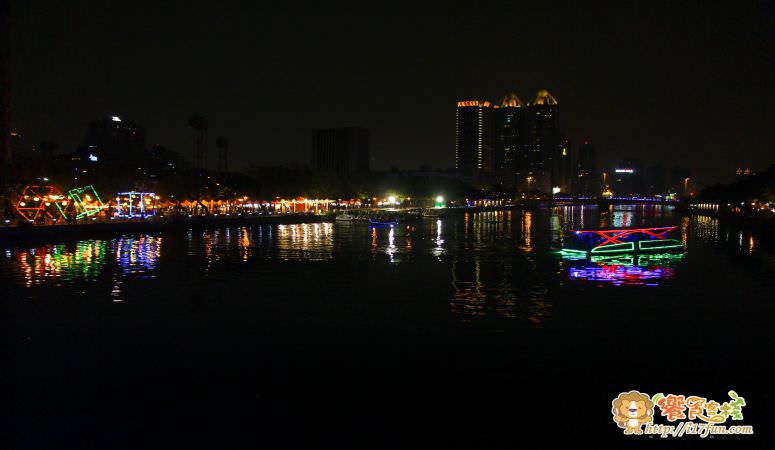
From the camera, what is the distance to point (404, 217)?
82000 millimetres

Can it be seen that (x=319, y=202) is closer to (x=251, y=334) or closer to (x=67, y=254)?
(x=67, y=254)

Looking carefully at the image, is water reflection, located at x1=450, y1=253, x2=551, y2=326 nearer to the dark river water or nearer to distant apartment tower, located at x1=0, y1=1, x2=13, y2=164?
the dark river water

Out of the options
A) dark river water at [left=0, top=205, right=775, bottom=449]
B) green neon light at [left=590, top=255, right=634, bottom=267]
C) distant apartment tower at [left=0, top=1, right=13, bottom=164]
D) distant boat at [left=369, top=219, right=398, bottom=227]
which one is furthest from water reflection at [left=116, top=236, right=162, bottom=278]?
A: distant apartment tower at [left=0, top=1, right=13, bottom=164]

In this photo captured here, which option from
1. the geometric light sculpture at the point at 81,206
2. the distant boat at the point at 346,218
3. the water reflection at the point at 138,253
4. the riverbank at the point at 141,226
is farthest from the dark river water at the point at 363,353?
the distant boat at the point at 346,218

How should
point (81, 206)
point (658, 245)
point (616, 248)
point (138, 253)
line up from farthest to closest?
point (81, 206) < point (138, 253) < point (658, 245) < point (616, 248)

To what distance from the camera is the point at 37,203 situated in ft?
172

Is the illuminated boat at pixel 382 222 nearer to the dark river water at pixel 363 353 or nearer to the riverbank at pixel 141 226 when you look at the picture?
the riverbank at pixel 141 226

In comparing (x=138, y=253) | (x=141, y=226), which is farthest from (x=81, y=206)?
(x=138, y=253)

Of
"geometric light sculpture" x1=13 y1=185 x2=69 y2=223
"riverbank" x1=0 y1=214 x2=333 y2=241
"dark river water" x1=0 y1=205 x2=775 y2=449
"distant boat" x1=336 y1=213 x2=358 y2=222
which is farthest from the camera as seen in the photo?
Result: "distant boat" x1=336 y1=213 x2=358 y2=222

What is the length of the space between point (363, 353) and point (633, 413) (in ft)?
18.2

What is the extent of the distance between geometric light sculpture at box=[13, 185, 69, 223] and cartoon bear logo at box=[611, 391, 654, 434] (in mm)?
48409

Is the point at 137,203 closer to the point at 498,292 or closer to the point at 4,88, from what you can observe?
the point at 4,88

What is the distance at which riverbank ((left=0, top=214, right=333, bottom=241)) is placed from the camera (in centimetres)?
4378

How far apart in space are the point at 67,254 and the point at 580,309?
88.5 feet
